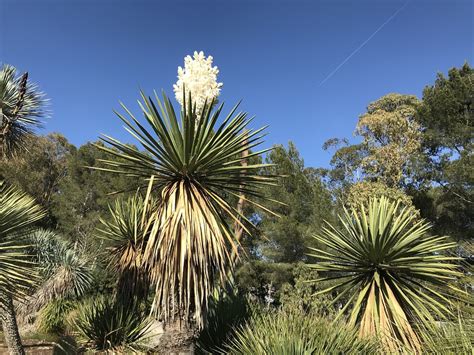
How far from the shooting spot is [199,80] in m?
6.63

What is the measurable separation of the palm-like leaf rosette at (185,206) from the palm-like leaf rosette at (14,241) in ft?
5.24

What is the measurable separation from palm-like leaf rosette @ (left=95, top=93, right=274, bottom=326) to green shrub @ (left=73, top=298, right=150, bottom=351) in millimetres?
3768

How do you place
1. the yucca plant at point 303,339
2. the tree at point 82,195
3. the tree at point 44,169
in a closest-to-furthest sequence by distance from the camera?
the yucca plant at point 303,339 < the tree at point 82,195 < the tree at point 44,169

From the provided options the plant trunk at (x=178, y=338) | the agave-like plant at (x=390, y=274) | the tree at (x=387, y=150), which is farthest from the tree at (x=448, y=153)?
the plant trunk at (x=178, y=338)

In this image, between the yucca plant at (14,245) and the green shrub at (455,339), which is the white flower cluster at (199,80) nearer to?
the yucca plant at (14,245)

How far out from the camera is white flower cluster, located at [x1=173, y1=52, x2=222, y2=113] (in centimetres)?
660

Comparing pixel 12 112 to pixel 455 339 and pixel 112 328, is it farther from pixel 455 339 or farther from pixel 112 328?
pixel 455 339

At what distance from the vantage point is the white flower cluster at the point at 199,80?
660 centimetres

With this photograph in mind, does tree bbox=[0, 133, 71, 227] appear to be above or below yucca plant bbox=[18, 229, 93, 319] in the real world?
above

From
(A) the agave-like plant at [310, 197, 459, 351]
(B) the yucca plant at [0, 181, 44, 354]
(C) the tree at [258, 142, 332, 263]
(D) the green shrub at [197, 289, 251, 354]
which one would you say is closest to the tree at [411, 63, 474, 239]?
(C) the tree at [258, 142, 332, 263]

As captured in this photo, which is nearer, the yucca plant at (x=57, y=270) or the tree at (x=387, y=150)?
the yucca plant at (x=57, y=270)

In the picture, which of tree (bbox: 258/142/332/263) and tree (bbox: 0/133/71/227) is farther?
tree (bbox: 0/133/71/227)

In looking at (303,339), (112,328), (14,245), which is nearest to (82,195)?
(112,328)

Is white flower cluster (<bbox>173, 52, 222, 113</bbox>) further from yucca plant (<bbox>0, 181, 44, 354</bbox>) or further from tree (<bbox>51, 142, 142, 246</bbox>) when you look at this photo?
tree (<bbox>51, 142, 142, 246</bbox>)
